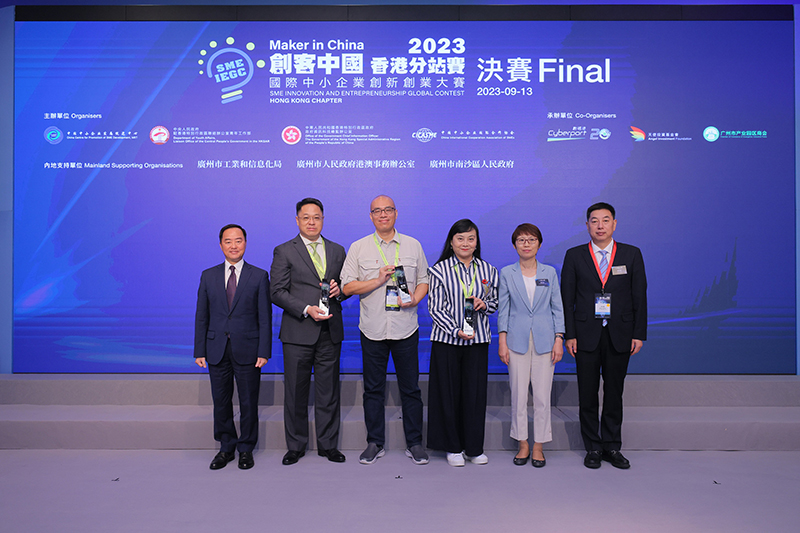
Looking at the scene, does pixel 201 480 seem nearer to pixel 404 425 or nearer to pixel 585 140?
pixel 404 425

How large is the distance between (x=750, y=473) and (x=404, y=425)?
2.13 metres

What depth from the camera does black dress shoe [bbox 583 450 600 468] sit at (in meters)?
3.05

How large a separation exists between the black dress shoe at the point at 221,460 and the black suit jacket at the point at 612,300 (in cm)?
229

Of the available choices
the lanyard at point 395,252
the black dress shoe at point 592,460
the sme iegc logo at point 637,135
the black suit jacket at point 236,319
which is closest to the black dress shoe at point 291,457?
the black suit jacket at point 236,319

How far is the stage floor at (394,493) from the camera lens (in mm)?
2387

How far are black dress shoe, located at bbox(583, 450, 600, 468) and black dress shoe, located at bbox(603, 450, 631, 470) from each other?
8cm

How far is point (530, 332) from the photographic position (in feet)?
9.97

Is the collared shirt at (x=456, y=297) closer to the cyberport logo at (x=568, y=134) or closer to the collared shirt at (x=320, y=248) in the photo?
the collared shirt at (x=320, y=248)

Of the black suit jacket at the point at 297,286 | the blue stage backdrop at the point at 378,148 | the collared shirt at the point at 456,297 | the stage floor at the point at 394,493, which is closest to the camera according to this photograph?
the stage floor at the point at 394,493

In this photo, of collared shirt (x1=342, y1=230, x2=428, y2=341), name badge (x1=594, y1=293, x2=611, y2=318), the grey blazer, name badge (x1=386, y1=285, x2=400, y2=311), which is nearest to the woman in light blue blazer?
the grey blazer

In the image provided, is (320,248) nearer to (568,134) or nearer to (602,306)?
(602,306)

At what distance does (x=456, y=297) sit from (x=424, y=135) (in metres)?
1.93

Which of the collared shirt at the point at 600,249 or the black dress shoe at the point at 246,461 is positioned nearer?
the black dress shoe at the point at 246,461

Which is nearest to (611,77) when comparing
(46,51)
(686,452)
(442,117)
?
(442,117)
